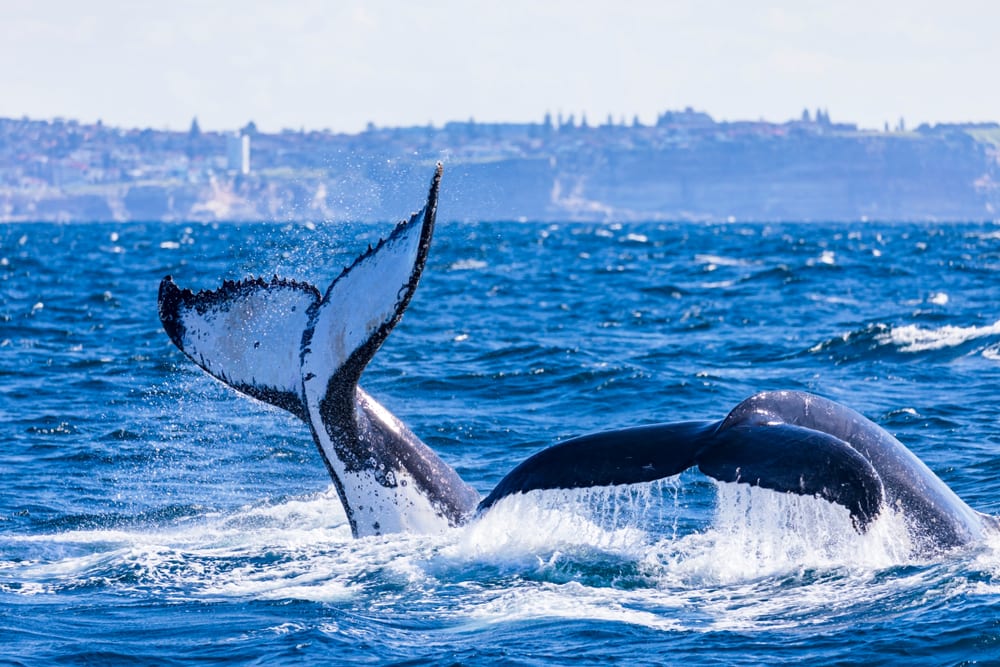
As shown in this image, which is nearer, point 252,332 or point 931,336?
point 252,332

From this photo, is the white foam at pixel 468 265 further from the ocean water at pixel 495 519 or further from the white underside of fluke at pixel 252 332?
the white underside of fluke at pixel 252 332

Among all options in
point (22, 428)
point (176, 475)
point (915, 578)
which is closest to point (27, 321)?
point (22, 428)

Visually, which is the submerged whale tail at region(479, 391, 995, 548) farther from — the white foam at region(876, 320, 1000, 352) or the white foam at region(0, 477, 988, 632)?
the white foam at region(876, 320, 1000, 352)

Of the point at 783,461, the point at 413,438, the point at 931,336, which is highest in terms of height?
the point at 783,461

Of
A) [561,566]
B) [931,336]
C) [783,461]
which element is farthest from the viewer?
[931,336]

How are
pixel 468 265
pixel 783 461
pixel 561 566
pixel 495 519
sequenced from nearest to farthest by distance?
pixel 783 461 < pixel 495 519 < pixel 561 566 < pixel 468 265

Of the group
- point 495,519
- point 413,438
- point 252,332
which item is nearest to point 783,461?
point 495,519

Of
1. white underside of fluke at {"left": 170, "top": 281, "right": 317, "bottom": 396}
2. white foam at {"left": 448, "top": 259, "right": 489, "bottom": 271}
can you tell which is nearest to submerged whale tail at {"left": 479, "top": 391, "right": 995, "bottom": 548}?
white underside of fluke at {"left": 170, "top": 281, "right": 317, "bottom": 396}

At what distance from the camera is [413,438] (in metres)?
7.26

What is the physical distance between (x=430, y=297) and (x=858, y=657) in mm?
23226

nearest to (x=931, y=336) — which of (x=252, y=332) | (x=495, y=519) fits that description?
(x=495, y=519)

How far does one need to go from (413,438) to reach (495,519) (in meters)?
0.65

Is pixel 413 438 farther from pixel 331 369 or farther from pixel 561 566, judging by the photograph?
pixel 561 566

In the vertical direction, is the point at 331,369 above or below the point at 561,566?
above
